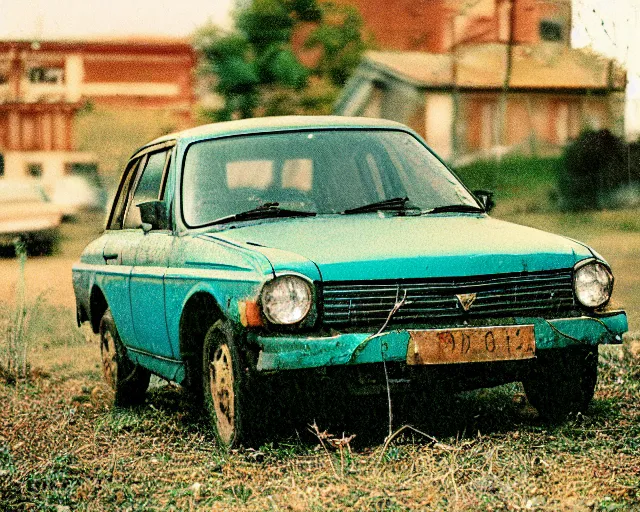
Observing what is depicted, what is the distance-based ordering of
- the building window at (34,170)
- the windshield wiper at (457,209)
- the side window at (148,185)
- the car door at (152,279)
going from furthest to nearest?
1. the building window at (34,170)
2. the side window at (148,185)
3. the car door at (152,279)
4. the windshield wiper at (457,209)

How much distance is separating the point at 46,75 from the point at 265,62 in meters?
8.69

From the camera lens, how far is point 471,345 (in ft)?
17.8

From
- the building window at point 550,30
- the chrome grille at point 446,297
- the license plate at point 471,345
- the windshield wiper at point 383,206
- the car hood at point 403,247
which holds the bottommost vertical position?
the license plate at point 471,345

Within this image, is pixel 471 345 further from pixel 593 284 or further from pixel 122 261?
pixel 122 261

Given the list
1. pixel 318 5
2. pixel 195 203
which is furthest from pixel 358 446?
pixel 318 5

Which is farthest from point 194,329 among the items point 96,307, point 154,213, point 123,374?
point 96,307

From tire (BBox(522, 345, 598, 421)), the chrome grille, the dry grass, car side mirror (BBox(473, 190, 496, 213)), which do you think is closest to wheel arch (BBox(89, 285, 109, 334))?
the dry grass

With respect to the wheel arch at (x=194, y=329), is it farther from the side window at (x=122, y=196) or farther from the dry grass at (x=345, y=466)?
the side window at (x=122, y=196)

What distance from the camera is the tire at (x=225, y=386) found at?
5.49 meters

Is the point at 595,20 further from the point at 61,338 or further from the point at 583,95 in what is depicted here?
the point at 583,95

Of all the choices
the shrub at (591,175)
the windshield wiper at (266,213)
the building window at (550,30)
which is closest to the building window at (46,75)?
the building window at (550,30)

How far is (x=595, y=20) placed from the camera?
920cm

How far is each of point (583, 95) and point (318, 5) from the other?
843 centimetres

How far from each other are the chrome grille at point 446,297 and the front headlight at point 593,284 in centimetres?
4
